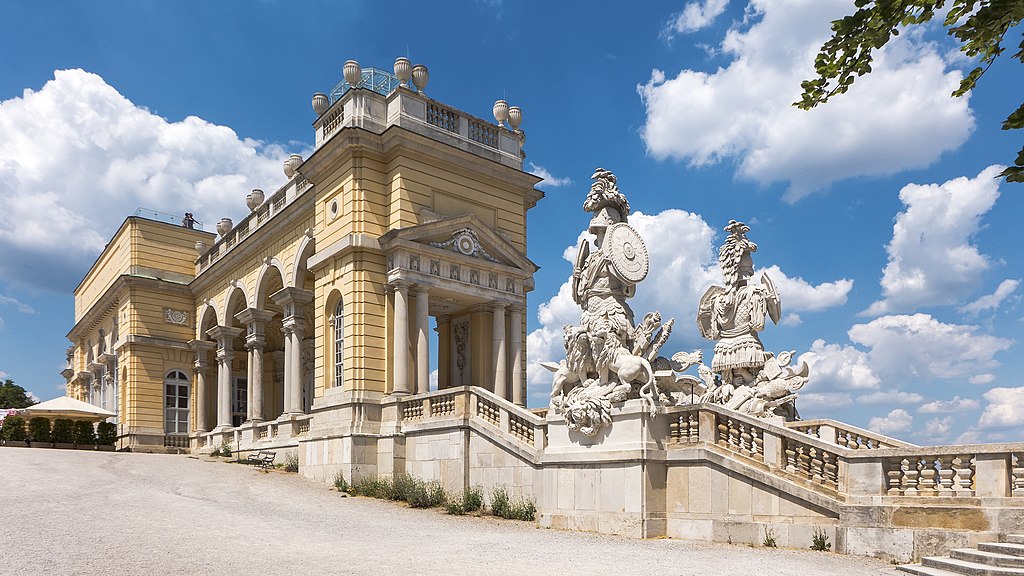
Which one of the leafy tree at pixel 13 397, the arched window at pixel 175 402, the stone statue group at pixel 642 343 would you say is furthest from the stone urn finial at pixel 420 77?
the leafy tree at pixel 13 397

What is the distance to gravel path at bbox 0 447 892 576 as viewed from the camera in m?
8.98

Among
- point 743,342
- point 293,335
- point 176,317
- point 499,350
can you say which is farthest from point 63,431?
point 743,342

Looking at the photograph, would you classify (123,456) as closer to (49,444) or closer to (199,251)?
(49,444)

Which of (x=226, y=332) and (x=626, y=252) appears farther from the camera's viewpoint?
(x=226, y=332)

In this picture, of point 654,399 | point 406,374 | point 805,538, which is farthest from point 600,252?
point 406,374

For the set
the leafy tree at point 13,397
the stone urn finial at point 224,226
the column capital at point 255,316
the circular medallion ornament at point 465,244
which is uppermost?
the stone urn finial at point 224,226

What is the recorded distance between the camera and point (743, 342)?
14656 mm

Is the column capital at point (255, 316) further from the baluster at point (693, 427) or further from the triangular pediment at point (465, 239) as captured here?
the baluster at point (693, 427)

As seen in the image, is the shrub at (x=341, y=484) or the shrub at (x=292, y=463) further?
the shrub at (x=292, y=463)

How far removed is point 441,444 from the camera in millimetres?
17953

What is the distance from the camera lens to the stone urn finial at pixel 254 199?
3231 centimetres

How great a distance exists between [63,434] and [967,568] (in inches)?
1265

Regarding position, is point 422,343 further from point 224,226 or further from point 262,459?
point 224,226

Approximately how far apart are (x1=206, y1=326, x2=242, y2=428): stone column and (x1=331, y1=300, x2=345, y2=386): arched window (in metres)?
11.5
